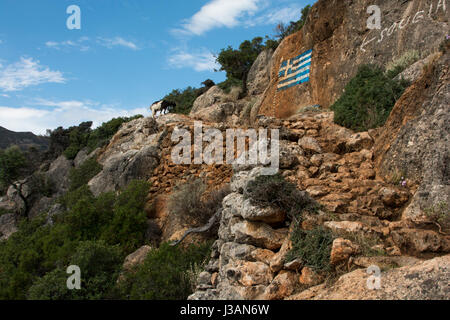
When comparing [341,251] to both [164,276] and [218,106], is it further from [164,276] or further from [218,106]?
[218,106]

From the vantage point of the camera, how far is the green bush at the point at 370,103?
244 inches

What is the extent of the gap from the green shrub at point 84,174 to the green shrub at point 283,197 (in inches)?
427

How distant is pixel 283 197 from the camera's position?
4.23 meters

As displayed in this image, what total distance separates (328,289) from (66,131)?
2520 centimetres

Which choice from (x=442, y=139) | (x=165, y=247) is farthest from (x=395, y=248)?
(x=165, y=247)

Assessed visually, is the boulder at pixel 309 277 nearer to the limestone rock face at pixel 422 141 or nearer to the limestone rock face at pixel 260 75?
the limestone rock face at pixel 422 141

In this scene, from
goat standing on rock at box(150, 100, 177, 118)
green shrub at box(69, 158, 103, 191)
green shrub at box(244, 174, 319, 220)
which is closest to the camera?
green shrub at box(244, 174, 319, 220)

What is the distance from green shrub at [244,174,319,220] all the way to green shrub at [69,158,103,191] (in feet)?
35.6

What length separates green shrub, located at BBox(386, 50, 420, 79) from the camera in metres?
6.95

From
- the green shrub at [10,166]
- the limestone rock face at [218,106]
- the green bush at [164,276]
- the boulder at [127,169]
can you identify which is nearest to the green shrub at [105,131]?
the limestone rock face at [218,106]

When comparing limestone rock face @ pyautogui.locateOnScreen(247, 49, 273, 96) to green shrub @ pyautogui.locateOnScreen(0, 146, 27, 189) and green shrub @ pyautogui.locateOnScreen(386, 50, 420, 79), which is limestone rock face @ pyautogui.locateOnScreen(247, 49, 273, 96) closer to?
green shrub @ pyautogui.locateOnScreen(386, 50, 420, 79)

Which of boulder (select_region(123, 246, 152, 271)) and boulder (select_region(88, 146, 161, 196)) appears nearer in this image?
boulder (select_region(123, 246, 152, 271))

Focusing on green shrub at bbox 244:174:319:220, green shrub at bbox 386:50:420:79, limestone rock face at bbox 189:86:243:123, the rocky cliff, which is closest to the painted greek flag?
the rocky cliff

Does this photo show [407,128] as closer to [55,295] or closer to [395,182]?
[395,182]
